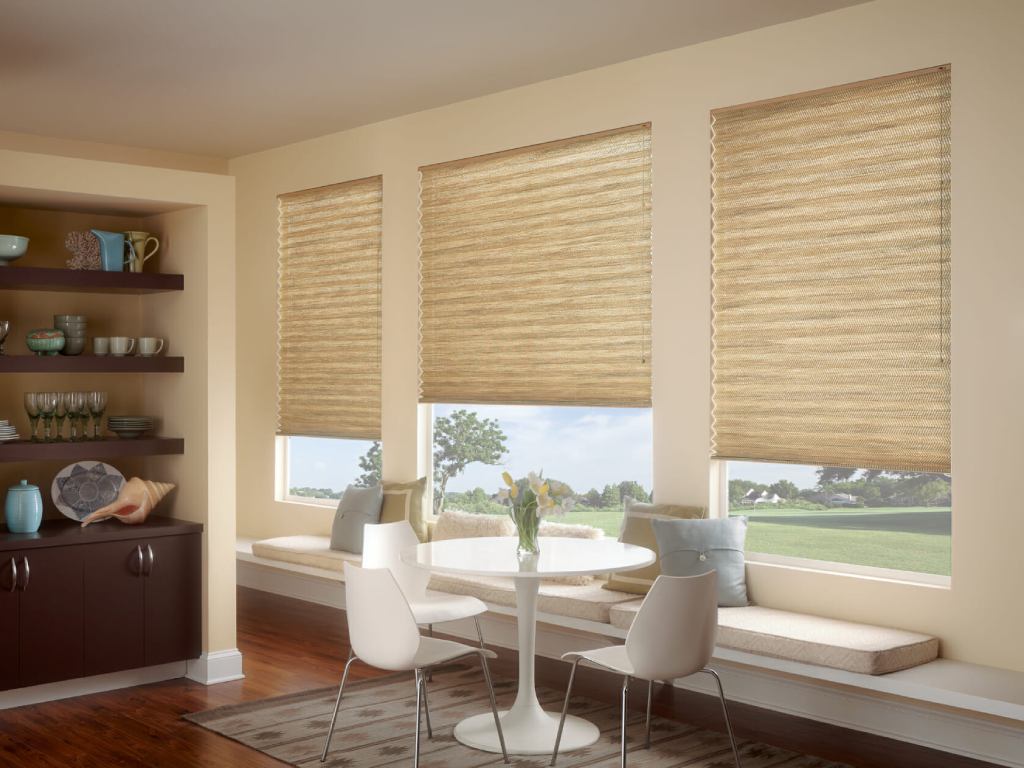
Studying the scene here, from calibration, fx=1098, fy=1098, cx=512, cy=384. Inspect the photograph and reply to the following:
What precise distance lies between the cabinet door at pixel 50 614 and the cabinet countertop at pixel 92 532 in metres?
0.05

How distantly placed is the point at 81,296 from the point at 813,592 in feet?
12.7

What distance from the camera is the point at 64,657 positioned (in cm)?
494

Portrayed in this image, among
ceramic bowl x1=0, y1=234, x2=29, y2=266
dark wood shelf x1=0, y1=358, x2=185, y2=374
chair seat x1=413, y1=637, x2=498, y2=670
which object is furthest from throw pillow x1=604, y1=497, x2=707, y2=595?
ceramic bowl x1=0, y1=234, x2=29, y2=266

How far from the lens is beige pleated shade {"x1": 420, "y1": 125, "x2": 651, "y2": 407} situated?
5500 mm

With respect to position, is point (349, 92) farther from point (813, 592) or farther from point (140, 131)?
point (813, 592)

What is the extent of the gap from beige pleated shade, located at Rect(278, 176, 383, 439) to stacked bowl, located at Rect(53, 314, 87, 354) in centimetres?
202

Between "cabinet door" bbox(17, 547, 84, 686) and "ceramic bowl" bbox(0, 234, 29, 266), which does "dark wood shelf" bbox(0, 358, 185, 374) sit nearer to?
"ceramic bowl" bbox(0, 234, 29, 266)

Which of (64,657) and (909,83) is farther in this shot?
(64,657)

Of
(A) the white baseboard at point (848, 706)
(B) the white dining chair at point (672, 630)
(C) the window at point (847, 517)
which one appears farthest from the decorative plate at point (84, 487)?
(C) the window at point (847, 517)

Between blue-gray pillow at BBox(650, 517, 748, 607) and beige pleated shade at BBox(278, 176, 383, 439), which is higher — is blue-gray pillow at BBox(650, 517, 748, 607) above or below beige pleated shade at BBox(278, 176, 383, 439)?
below

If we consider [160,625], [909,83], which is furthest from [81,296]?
[909,83]

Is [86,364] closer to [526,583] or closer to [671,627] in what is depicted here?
[526,583]

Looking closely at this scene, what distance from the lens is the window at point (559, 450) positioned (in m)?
9.77

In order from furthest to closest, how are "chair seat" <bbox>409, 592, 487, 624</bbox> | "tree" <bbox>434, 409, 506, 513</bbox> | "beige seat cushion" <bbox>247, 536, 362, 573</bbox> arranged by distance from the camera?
"tree" <bbox>434, 409, 506, 513</bbox>, "beige seat cushion" <bbox>247, 536, 362, 573</bbox>, "chair seat" <bbox>409, 592, 487, 624</bbox>
